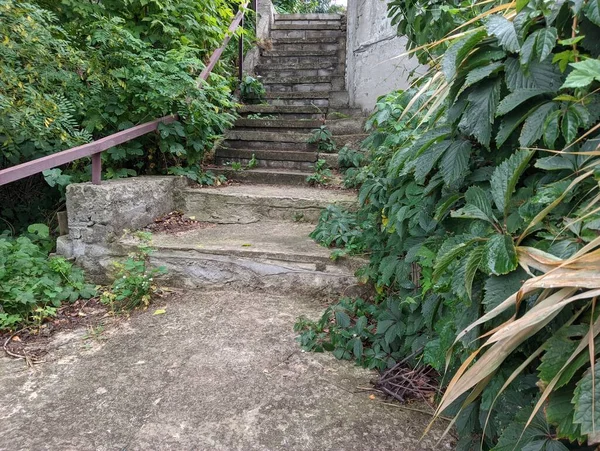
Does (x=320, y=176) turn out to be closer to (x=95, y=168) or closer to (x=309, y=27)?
→ (x=95, y=168)

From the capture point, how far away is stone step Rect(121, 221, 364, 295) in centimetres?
248

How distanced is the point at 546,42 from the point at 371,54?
3.97 metres

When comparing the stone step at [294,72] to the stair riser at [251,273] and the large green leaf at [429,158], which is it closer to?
the stair riser at [251,273]

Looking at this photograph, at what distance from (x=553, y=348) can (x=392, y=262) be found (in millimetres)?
1027

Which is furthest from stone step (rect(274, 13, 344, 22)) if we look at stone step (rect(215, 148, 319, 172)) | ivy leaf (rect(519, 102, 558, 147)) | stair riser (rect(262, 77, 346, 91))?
ivy leaf (rect(519, 102, 558, 147))

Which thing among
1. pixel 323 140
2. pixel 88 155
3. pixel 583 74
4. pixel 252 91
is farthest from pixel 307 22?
pixel 583 74

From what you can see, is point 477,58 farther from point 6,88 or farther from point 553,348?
point 6,88

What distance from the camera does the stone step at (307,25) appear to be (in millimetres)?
6703

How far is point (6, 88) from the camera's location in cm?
238

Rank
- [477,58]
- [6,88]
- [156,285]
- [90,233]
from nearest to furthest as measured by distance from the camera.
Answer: [477,58] < [6,88] < [156,285] < [90,233]

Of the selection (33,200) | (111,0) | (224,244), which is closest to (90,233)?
(224,244)

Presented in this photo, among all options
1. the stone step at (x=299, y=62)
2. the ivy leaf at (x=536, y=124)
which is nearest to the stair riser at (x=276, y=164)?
the stone step at (x=299, y=62)

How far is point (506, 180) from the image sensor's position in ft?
3.05

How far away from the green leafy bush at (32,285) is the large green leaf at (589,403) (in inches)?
96.8
